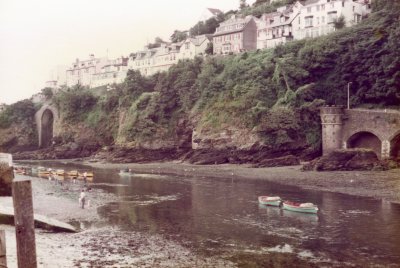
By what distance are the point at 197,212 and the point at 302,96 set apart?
35.3 metres

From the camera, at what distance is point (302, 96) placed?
63625 mm

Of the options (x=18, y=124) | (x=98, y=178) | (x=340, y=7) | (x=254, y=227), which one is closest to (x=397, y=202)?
(x=254, y=227)

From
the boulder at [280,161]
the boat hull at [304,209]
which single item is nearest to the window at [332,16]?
the boulder at [280,161]

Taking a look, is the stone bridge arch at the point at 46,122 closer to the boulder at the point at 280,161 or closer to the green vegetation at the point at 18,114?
the green vegetation at the point at 18,114

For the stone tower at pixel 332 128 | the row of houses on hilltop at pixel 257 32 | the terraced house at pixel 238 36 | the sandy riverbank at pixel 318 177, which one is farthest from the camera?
the terraced house at pixel 238 36

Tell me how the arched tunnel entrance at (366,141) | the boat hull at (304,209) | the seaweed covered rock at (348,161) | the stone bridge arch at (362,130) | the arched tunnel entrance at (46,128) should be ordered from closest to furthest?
the boat hull at (304,209)
the seaweed covered rock at (348,161)
the stone bridge arch at (362,130)
the arched tunnel entrance at (366,141)
the arched tunnel entrance at (46,128)

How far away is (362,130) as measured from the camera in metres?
57.5

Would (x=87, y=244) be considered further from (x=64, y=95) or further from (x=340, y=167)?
(x=64, y=95)

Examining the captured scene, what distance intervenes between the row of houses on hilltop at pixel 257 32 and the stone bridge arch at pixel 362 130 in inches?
909

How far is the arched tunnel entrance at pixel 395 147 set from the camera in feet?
177

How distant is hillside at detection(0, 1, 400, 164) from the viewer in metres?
61.4

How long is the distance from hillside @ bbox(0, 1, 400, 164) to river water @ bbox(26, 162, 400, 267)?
18524 millimetres

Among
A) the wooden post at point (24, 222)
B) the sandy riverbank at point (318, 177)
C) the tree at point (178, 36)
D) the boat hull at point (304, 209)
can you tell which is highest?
the tree at point (178, 36)

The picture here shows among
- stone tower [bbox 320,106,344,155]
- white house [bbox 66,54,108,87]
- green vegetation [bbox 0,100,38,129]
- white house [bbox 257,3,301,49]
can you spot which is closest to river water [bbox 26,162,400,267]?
stone tower [bbox 320,106,344,155]
